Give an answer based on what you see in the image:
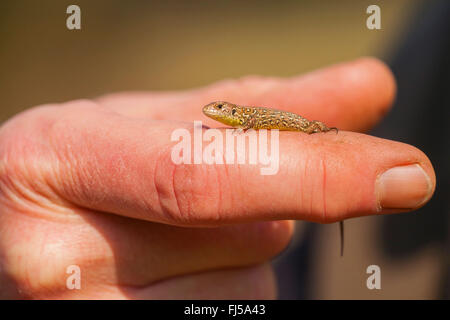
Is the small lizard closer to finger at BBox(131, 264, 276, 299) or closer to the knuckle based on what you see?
the knuckle

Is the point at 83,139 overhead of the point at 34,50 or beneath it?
beneath

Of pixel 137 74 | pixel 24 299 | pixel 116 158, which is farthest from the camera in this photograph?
pixel 137 74

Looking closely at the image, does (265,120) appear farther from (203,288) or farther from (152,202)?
(203,288)

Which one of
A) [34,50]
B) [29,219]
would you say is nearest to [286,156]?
[29,219]

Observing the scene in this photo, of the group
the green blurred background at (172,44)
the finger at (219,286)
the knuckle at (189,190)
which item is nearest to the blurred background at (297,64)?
the green blurred background at (172,44)

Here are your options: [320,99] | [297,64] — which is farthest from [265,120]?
[297,64]

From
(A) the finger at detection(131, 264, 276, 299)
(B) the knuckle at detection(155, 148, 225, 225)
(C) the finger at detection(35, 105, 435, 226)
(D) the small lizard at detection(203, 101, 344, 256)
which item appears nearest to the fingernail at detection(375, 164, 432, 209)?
(C) the finger at detection(35, 105, 435, 226)

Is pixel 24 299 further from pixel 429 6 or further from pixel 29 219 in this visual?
pixel 429 6

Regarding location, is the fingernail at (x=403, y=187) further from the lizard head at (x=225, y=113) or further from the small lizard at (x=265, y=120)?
the lizard head at (x=225, y=113)
